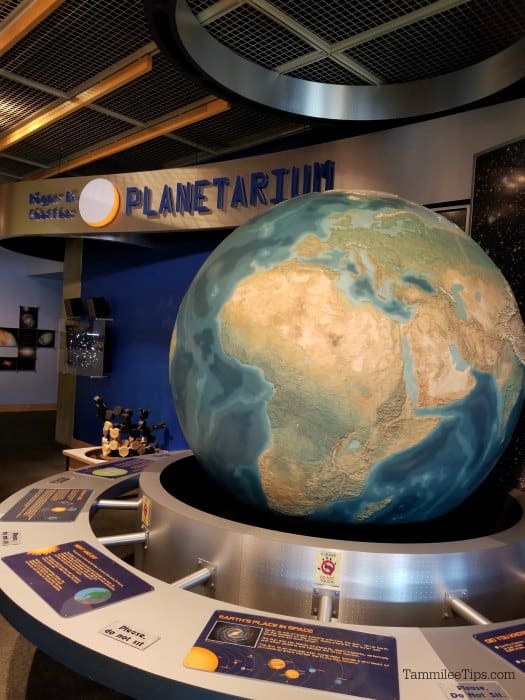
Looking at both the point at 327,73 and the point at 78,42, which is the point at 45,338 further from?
the point at 327,73

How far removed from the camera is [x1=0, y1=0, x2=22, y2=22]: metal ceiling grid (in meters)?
3.95

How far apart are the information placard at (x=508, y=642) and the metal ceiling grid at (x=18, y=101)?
223 inches

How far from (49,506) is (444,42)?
12.6ft

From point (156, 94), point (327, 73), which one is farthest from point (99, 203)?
point (327, 73)

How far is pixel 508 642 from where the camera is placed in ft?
4.24

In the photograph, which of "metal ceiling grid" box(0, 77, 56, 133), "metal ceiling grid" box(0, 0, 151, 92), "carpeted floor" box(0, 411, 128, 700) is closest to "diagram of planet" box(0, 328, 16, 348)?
"carpeted floor" box(0, 411, 128, 700)

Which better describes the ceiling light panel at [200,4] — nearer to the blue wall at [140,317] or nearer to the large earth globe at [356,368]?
the blue wall at [140,317]

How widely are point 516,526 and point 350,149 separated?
3.11m

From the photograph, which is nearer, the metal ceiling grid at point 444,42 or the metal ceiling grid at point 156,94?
the metal ceiling grid at point 444,42

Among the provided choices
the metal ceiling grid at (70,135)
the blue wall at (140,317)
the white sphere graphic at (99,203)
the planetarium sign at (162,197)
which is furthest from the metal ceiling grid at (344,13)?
the metal ceiling grid at (70,135)

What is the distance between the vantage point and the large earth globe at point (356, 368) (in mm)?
1602

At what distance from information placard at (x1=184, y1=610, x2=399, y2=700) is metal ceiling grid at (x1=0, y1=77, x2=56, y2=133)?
213 inches

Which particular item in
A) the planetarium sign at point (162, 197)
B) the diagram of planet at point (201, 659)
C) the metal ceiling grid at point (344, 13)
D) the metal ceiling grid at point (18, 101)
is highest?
the metal ceiling grid at point (18, 101)

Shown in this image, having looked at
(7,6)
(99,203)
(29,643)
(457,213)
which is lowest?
(29,643)
